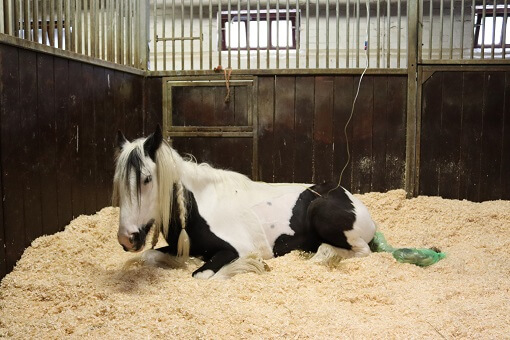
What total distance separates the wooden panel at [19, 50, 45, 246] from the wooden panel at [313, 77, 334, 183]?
2.19 metres

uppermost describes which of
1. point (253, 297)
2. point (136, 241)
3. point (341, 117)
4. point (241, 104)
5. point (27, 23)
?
point (27, 23)

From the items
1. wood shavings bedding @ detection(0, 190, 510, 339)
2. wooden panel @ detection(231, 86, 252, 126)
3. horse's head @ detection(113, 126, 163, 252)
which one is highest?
wooden panel @ detection(231, 86, 252, 126)

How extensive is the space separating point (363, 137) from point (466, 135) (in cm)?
84

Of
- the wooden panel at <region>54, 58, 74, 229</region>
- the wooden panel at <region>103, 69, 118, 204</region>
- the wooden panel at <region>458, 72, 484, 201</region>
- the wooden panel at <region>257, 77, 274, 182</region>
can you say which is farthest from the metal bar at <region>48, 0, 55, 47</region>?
the wooden panel at <region>458, 72, 484, 201</region>

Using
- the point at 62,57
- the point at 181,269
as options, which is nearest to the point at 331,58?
the point at 62,57

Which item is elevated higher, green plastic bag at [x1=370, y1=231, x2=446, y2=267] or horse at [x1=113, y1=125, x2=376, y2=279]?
horse at [x1=113, y1=125, x2=376, y2=279]

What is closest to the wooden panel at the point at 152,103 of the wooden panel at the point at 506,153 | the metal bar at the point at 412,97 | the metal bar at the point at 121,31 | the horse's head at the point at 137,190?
the metal bar at the point at 121,31

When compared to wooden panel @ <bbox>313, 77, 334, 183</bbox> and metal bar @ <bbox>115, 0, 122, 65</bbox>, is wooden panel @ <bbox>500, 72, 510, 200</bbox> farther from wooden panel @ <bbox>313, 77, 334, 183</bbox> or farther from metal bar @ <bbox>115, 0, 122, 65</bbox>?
metal bar @ <bbox>115, 0, 122, 65</bbox>

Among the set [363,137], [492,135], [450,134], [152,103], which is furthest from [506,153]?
[152,103]

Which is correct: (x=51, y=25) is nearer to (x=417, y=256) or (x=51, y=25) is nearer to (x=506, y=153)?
(x=417, y=256)

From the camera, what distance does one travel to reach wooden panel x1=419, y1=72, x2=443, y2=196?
151 inches

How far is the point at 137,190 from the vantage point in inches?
80.1

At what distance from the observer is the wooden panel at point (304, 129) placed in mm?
Answer: 3891

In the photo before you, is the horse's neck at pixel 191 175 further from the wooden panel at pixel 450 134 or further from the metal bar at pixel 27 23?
the wooden panel at pixel 450 134
